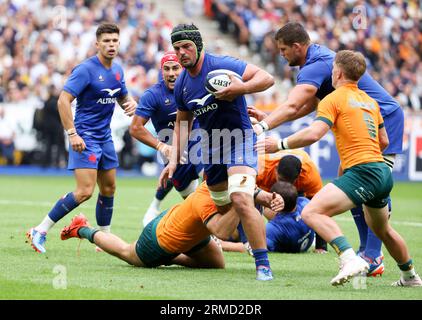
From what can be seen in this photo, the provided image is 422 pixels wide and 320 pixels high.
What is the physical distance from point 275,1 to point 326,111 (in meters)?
23.7

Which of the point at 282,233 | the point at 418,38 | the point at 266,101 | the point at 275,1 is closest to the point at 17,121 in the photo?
the point at 266,101

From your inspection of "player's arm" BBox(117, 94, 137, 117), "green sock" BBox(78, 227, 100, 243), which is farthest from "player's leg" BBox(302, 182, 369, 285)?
"player's arm" BBox(117, 94, 137, 117)

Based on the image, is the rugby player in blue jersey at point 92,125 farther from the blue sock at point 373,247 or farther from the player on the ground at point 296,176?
the blue sock at point 373,247

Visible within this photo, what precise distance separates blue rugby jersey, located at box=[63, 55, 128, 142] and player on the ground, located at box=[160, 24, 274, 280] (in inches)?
83.1

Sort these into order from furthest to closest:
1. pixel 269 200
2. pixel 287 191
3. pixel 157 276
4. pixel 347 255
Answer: pixel 287 191, pixel 269 200, pixel 157 276, pixel 347 255

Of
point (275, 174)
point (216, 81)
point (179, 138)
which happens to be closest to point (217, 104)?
point (216, 81)

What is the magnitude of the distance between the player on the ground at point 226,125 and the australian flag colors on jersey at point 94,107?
82.7 inches

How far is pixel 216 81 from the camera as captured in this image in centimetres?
897

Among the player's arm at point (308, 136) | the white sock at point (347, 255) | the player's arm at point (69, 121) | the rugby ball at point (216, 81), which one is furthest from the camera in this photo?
the player's arm at point (69, 121)

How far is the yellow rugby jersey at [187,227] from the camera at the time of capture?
938 centimetres

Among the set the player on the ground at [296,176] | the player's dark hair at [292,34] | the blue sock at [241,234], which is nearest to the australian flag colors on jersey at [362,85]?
the player's dark hair at [292,34]

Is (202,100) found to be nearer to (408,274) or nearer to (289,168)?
(289,168)

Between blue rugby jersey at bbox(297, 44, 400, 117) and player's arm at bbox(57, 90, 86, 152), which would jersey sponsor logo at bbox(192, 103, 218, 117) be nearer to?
blue rugby jersey at bbox(297, 44, 400, 117)

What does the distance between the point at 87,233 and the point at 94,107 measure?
213 cm
